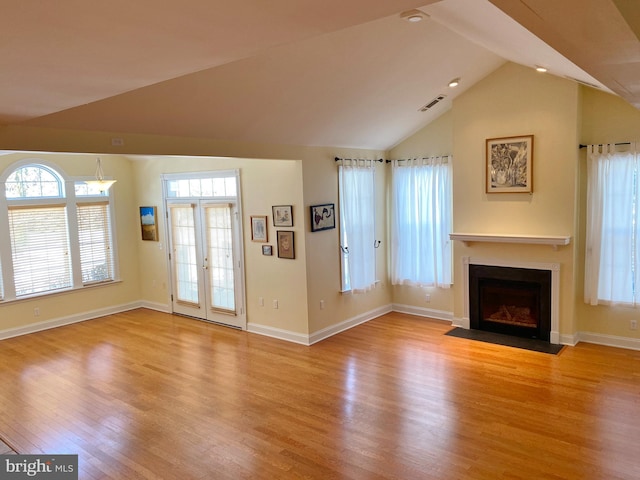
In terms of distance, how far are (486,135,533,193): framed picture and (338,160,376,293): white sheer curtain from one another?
66.5 inches

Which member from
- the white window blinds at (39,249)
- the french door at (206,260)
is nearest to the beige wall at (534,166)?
the french door at (206,260)

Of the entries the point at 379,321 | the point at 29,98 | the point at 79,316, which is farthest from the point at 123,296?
the point at 29,98

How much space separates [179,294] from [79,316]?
1.60m

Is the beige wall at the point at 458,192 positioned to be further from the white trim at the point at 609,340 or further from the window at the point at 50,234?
the window at the point at 50,234

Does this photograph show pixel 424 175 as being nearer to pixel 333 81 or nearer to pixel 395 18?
pixel 333 81

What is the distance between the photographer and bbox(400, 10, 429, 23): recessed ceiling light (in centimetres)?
348

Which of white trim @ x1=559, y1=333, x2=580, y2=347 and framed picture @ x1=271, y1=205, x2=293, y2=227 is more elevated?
framed picture @ x1=271, y1=205, x2=293, y2=227

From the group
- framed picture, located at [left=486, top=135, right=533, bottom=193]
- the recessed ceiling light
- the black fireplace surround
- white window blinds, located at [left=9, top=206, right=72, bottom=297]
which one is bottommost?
the black fireplace surround

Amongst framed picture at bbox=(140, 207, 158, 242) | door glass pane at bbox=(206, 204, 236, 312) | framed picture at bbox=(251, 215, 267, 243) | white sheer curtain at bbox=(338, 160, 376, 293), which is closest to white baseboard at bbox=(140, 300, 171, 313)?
framed picture at bbox=(140, 207, 158, 242)

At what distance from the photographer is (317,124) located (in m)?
5.36

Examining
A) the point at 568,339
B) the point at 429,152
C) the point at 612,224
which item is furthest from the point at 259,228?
the point at 612,224

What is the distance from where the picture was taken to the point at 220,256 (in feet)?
23.1

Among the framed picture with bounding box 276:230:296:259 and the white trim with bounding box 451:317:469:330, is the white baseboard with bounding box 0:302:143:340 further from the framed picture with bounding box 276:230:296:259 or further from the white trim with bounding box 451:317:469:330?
the white trim with bounding box 451:317:469:330

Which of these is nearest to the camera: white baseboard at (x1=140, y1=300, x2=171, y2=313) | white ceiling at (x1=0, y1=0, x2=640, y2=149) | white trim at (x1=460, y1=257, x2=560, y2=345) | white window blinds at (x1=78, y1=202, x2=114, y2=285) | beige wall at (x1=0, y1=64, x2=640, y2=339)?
white ceiling at (x1=0, y1=0, x2=640, y2=149)
